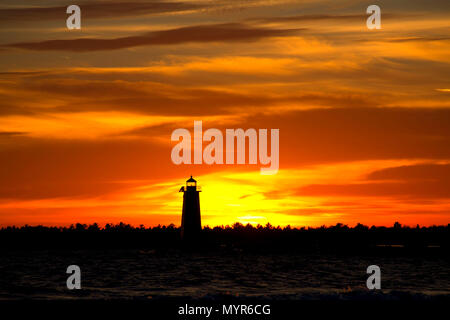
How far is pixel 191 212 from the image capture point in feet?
244

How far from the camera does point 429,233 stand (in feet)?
452

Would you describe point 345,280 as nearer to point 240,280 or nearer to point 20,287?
point 240,280

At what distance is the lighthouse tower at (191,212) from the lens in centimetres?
7231

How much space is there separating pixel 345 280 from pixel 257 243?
7617 centimetres

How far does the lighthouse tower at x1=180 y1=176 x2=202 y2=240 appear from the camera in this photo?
72.3m

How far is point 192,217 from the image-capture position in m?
74.8
